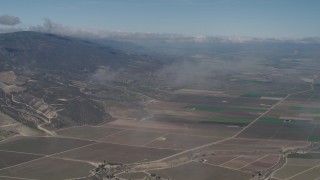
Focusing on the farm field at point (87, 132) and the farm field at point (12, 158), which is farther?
the farm field at point (87, 132)

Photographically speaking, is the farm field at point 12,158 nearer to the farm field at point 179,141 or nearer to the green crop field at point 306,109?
the farm field at point 179,141

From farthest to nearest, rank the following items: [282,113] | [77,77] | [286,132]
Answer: [77,77]
[282,113]
[286,132]

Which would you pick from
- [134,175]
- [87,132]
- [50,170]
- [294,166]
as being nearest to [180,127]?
[87,132]

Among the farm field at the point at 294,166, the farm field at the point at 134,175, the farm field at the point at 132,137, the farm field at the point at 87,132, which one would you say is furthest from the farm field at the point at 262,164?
the farm field at the point at 87,132

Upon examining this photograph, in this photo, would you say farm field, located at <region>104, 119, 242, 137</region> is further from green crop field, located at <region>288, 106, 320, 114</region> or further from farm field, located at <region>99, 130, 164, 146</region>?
green crop field, located at <region>288, 106, 320, 114</region>

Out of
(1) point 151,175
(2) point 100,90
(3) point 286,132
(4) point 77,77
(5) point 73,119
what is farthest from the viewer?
(4) point 77,77

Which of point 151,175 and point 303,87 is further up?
point 303,87

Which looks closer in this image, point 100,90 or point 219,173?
point 219,173

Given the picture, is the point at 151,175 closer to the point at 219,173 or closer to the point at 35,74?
the point at 219,173

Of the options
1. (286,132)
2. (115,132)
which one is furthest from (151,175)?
(286,132)
